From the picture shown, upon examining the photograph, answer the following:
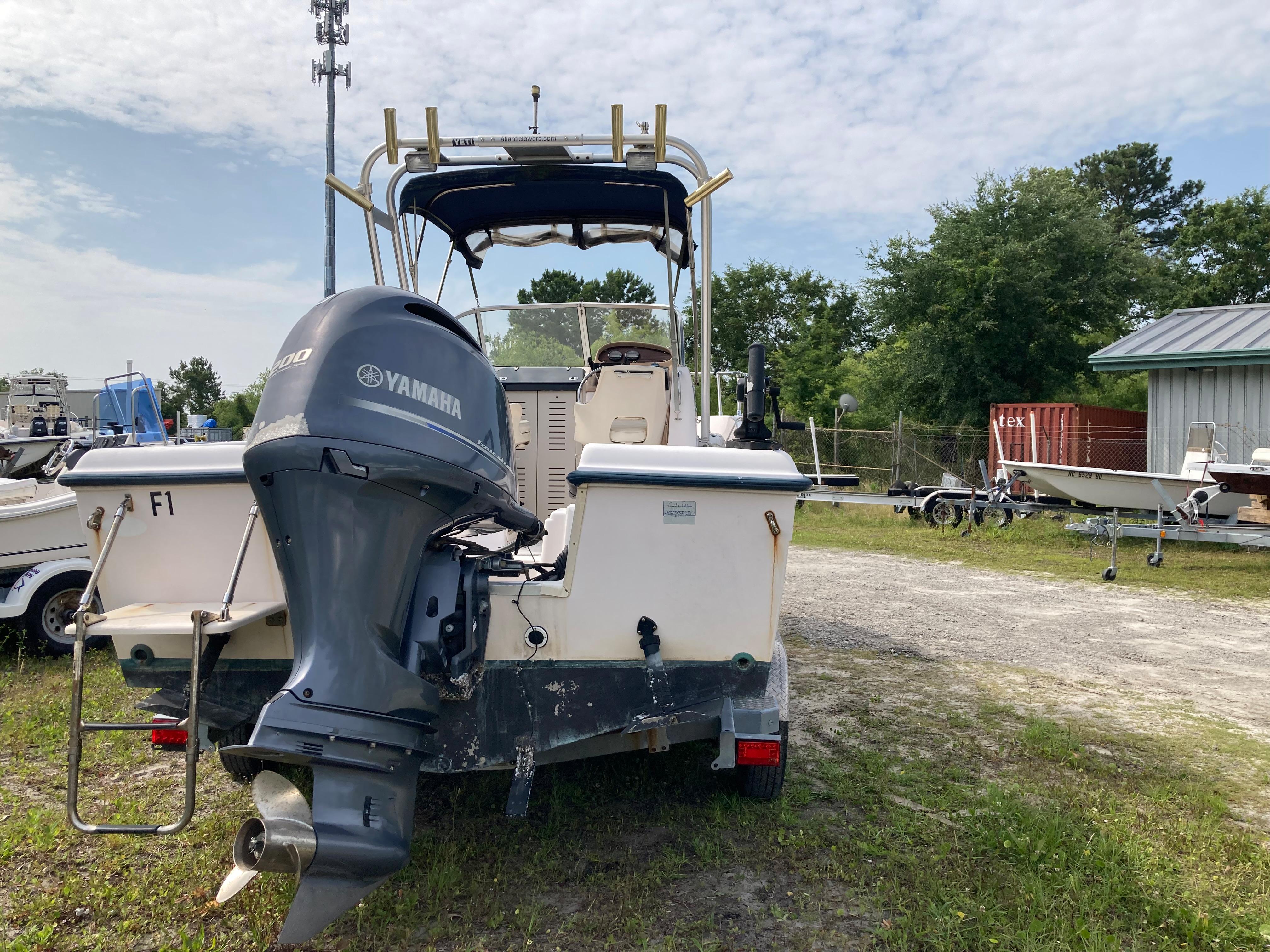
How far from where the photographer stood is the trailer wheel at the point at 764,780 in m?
3.44

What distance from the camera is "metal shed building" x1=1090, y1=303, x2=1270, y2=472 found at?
46.8 ft

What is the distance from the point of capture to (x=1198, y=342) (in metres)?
15.3

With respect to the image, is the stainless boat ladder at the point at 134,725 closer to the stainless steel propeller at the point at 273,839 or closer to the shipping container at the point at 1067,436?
the stainless steel propeller at the point at 273,839

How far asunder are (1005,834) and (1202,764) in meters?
1.59

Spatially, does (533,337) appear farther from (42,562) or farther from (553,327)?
(42,562)

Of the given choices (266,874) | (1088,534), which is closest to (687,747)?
(266,874)

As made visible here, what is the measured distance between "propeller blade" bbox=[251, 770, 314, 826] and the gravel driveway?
16.0 ft

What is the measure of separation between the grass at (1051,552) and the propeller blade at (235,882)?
7386 mm

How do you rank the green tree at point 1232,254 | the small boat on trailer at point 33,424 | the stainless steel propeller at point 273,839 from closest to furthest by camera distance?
the stainless steel propeller at point 273,839 < the small boat on trailer at point 33,424 < the green tree at point 1232,254

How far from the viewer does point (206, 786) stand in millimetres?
3828

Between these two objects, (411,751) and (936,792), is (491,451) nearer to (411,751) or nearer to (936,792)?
(411,751)

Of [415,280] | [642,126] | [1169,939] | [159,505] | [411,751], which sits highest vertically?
[642,126]

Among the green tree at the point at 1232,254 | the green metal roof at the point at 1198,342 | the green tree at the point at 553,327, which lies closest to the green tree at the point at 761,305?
the green tree at the point at 1232,254

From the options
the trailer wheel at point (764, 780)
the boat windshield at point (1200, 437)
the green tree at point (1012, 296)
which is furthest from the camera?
the green tree at point (1012, 296)
